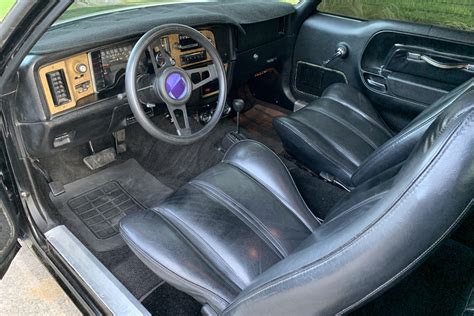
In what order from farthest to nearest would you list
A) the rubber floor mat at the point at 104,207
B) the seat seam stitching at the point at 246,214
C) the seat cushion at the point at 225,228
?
the rubber floor mat at the point at 104,207 < the seat seam stitching at the point at 246,214 < the seat cushion at the point at 225,228

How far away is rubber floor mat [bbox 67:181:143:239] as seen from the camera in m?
1.90

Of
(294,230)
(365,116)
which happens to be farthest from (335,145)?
(294,230)

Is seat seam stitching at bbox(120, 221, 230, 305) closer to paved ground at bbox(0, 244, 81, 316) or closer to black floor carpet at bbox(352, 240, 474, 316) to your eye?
black floor carpet at bbox(352, 240, 474, 316)

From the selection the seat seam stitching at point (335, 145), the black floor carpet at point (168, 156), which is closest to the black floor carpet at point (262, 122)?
the black floor carpet at point (168, 156)

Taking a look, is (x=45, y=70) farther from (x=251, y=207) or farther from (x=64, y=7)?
(x=251, y=207)

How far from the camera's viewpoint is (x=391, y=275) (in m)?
0.68

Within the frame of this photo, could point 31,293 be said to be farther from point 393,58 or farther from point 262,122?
point 393,58

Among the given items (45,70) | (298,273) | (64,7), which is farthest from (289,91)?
(298,273)

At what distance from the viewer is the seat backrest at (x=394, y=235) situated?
24.6 inches

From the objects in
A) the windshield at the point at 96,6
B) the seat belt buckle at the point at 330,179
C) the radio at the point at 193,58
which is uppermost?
A: the windshield at the point at 96,6

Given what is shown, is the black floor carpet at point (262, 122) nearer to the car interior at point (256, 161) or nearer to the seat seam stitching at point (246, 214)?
the car interior at point (256, 161)

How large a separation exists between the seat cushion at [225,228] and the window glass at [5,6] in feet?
2.22

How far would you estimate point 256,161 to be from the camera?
1.57 metres

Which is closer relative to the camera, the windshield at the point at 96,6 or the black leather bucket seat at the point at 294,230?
the black leather bucket seat at the point at 294,230
